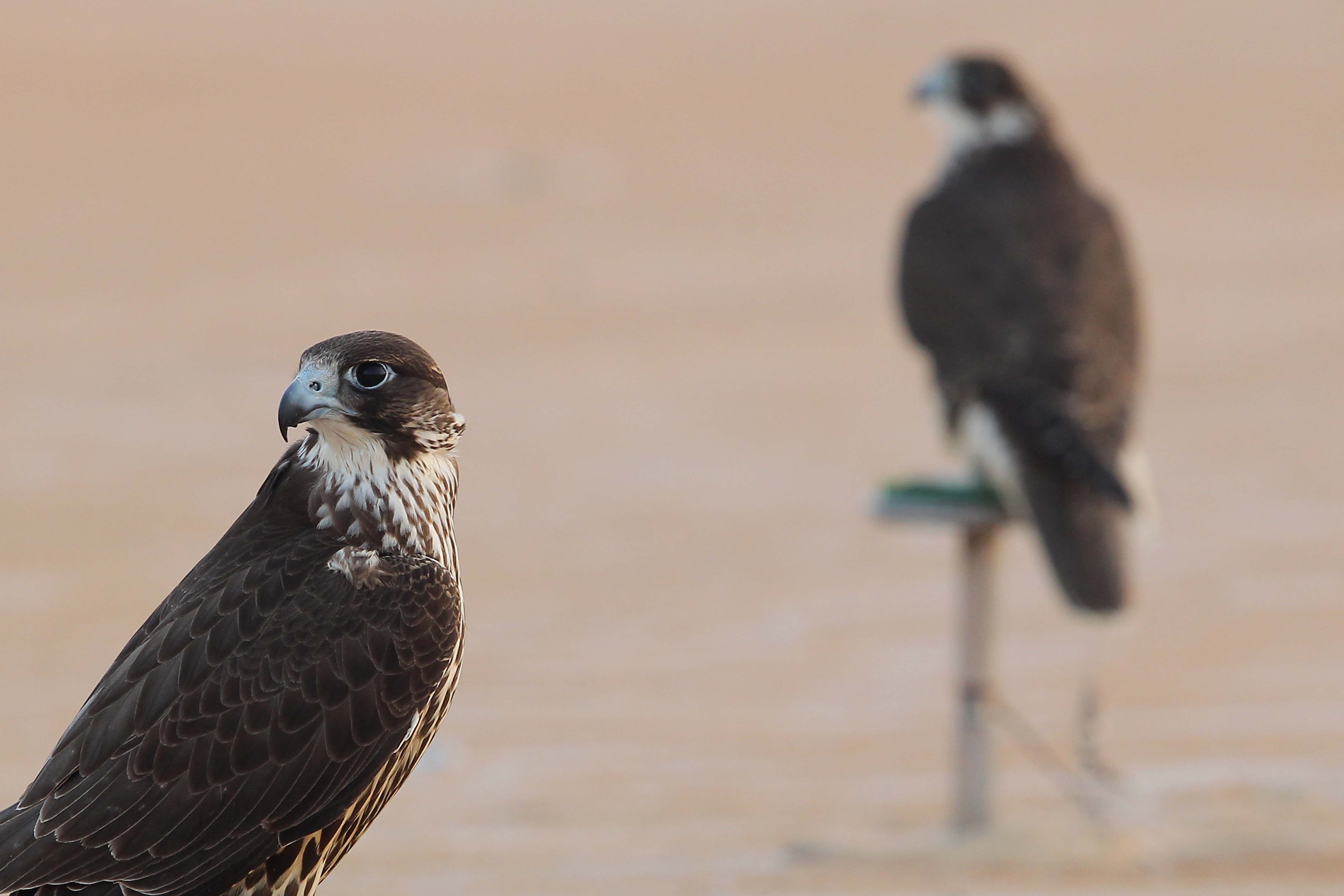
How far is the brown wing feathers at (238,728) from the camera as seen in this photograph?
254 centimetres

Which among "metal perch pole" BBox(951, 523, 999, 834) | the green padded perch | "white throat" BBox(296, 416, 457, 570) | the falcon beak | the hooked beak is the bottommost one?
"white throat" BBox(296, 416, 457, 570)

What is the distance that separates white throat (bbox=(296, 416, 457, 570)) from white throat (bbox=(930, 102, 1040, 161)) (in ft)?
10.9

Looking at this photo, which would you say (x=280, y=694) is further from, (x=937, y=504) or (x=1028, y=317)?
(x=1028, y=317)

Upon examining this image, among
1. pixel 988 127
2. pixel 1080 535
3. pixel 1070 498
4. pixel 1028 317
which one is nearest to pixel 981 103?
pixel 988 127

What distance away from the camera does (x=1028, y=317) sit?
5066 millimetres

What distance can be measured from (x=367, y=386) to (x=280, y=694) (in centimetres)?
42

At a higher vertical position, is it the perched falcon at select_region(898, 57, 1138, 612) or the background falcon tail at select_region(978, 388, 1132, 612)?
the perched falcon at select_region(898, 57, 1138, 612)

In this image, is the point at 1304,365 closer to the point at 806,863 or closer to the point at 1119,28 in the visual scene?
the point at 806,863

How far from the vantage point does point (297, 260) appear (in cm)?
1228

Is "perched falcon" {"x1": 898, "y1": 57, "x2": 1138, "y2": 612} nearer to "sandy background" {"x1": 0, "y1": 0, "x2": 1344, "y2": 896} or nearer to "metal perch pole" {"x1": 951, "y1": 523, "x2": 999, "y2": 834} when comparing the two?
"metal perch pole" {"x1": 951, "y1": 523, "x2": 999, "y2": 834}

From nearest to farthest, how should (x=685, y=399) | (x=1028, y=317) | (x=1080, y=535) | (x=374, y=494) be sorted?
(x=374, y=494) < (x=1080, y=535) < (x=1028, y=317) < (x=685, y=399)

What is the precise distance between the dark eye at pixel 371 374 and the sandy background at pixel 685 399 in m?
2.39

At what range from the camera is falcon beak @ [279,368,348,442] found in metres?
2.54

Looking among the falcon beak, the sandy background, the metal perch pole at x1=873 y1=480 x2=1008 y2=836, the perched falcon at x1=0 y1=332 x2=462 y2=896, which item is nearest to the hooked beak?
the metal perch pole at x1=873 y1=480 x2=1008 y2=836
